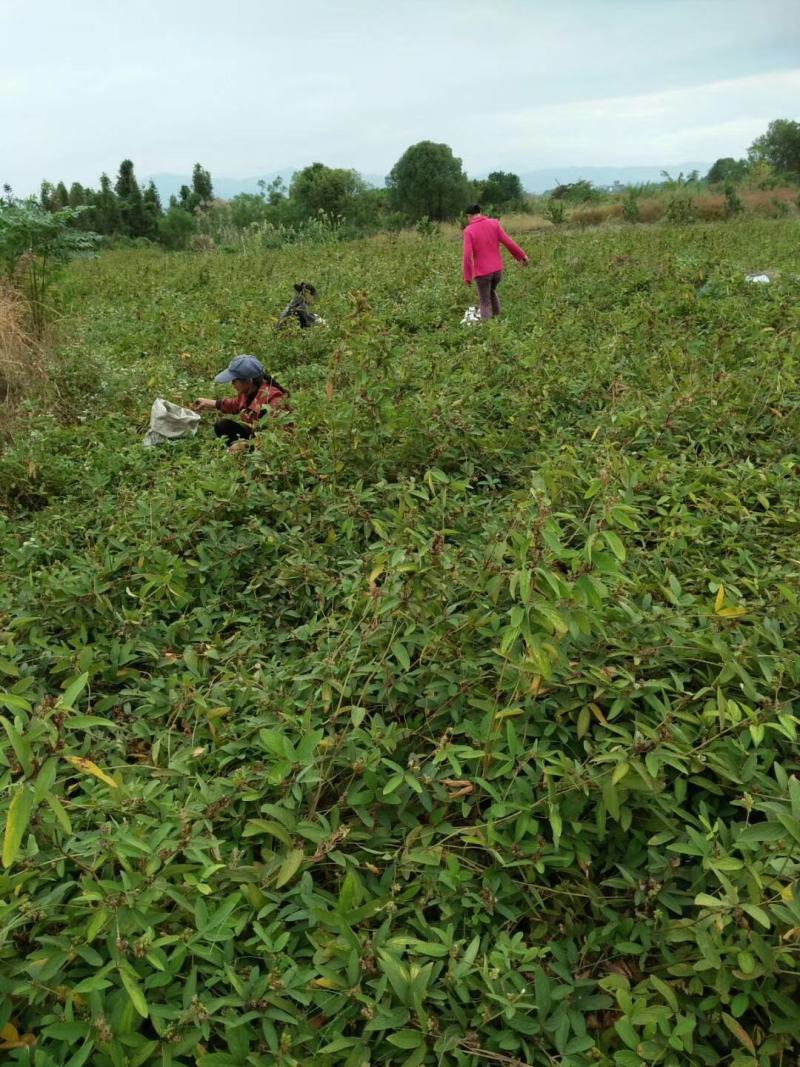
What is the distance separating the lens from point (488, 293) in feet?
22.7

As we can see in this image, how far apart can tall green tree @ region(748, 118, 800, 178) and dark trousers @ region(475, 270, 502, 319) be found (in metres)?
41.0

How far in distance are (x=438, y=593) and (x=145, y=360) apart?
4817 millimetres

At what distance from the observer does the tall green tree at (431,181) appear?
34844mm

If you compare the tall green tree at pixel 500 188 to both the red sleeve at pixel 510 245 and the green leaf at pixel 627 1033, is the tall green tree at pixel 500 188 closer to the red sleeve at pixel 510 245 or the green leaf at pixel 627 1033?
the red sleeve at pixel 510 245

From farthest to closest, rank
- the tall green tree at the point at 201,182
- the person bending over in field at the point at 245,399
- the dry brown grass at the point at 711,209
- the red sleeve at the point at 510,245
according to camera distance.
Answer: the tall green tree at the point at 201,182 → the dry brown grass at the point at 711,209 → the red sleeve at the point at 510,245 → the person bending over in field at the point at 245,399

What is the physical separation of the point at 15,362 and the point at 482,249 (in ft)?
13.8

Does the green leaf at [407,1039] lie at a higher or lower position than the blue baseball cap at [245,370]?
lower

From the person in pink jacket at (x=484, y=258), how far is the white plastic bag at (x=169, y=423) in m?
3.25

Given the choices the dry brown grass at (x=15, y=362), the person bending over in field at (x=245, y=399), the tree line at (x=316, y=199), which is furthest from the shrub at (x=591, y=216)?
the person bending over in field at (x=245, y=399)

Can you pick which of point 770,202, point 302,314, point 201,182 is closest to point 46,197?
point 302,314

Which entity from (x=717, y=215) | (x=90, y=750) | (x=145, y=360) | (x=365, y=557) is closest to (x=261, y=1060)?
(x=90, y=750)

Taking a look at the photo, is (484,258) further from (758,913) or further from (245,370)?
(758,913)

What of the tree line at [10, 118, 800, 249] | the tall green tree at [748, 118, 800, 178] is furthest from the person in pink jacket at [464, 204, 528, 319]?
the tall green tree at [748, 118, 800, 178]

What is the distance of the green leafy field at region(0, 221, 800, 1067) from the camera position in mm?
1519
